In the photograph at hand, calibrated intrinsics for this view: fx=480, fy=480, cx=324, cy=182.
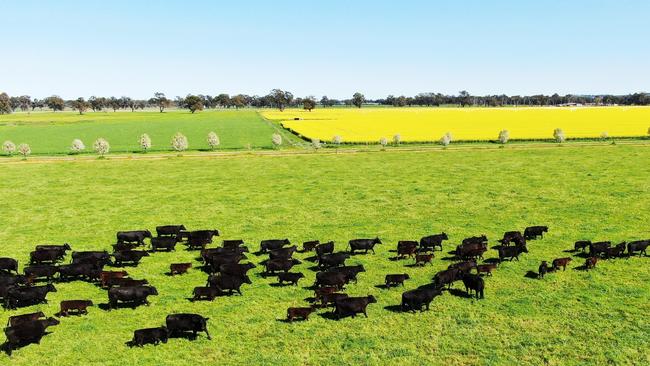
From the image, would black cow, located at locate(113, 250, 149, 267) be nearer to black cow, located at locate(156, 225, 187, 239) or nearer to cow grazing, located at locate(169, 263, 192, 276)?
cow grazing, located at locate(169, 263, 192, 276)

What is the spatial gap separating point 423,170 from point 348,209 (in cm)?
2065

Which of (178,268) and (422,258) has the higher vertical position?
(422,258)

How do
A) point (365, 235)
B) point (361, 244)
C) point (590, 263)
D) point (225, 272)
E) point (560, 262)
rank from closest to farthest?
point (225, 272), point (560, 262), point (590, 263), point (361, 244), point (365, 235)

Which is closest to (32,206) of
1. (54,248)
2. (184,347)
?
(54,248)

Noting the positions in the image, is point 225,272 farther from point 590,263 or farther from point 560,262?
point 590,263

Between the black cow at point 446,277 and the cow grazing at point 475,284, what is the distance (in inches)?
25.1

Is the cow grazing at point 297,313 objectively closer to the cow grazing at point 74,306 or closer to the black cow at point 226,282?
the black cow at point 226,282

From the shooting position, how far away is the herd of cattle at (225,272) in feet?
50.7

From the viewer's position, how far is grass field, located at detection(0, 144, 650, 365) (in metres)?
14.3

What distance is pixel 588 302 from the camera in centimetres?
1719

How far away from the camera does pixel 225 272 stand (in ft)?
65.5

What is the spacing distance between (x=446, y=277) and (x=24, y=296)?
1585 centimetres

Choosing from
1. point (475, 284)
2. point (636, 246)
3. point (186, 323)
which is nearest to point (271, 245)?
point (186, 323)

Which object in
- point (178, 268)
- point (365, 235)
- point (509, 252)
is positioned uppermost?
point (509, 252)
